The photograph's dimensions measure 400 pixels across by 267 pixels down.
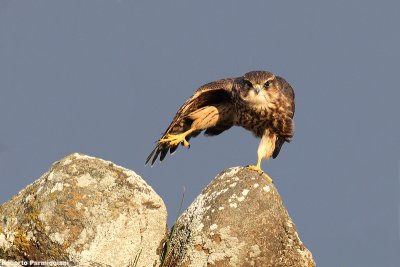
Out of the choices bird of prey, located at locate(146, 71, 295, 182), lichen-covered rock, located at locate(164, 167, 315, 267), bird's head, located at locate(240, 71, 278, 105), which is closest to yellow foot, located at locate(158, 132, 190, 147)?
bird of prey, located at locate(146, 71, 295, 182)

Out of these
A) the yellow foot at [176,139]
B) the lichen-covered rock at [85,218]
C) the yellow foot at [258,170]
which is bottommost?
the lichen-covered rock at [85,218]

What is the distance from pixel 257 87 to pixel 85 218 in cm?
443

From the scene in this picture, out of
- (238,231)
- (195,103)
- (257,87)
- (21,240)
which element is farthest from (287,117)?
(21,240)

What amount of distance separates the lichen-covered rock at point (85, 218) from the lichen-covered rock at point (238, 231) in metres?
0.41

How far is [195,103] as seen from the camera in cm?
1185

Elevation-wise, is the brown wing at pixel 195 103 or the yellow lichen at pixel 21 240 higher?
the brown wing at pixel 195 103

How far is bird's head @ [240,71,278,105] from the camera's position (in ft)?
35.2

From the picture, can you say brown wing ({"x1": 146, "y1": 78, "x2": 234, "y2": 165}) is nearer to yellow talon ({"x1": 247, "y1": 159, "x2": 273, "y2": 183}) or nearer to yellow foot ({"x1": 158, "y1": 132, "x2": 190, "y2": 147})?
yellow foot ({"x1": 158, "y1": 132, "x2": 190, "y2": 147})

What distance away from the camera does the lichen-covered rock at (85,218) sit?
24.3 feet

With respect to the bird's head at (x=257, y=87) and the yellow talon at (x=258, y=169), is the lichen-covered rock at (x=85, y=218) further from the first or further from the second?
the bird's head at (x=257, y=87)

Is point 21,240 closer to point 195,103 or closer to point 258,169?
point 258,169

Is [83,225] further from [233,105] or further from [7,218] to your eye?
[233,105]

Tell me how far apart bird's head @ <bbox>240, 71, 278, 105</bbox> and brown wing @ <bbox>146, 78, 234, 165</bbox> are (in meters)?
0.70

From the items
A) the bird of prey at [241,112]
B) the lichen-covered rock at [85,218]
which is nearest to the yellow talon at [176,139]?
the bird of prey at [241,112]
